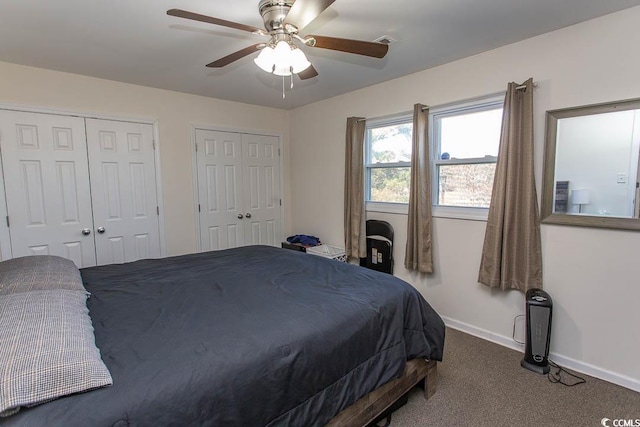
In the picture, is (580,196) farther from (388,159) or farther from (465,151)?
(388,159)

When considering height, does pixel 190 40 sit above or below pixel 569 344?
above

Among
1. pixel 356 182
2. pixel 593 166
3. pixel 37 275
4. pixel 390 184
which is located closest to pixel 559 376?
pixel 593 166

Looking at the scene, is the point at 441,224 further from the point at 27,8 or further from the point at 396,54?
the point at 27,8

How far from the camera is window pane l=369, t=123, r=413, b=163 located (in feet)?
11.0

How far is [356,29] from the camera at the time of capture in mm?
2250

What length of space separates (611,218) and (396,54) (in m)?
1.98

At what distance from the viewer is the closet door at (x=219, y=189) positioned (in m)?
3.90

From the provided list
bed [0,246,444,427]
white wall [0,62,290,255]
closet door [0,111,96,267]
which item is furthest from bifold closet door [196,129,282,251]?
bed [0,246,444,427]

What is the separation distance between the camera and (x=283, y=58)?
5.70ft

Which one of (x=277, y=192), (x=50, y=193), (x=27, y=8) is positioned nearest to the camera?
(x=27, y=8)

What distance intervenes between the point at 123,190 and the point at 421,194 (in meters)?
3.08

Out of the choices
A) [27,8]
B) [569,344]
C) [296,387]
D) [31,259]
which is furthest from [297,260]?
[27,8]

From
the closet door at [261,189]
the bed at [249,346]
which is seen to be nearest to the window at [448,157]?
the bed at [249,346]

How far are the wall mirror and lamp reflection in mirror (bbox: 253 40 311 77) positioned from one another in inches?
74.5
